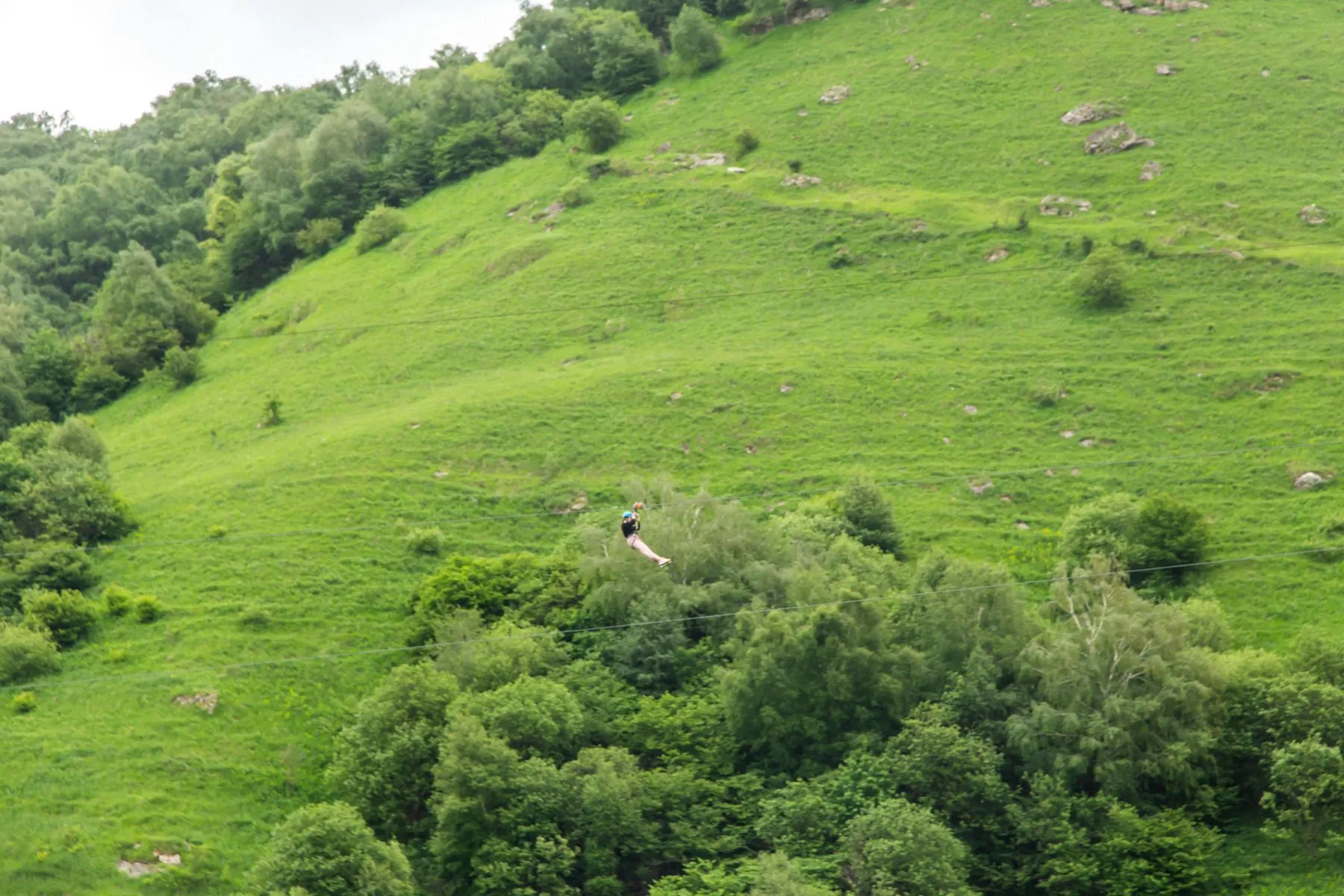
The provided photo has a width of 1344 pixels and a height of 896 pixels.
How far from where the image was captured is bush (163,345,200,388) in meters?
102

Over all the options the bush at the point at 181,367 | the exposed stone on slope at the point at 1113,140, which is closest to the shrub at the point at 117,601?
the bush at the point at 181,367

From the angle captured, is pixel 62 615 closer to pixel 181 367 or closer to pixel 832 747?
pixel 832 747

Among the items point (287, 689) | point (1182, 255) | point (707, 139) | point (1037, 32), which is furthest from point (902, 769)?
point (1037, 32)

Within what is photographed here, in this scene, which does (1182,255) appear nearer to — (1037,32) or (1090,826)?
(1037,32)

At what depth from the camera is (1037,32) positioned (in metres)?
117

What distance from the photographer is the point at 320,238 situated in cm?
12231

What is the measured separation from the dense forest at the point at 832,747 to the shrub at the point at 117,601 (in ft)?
56.1

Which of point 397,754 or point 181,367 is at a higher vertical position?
point 181,367

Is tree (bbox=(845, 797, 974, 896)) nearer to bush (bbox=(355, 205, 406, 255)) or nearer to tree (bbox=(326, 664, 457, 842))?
tree (bbox=(326, 664, 457, 842))

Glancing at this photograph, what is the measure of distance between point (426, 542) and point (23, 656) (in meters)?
19.7

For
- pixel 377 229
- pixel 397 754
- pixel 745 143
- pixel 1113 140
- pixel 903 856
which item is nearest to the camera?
pixel 903 856

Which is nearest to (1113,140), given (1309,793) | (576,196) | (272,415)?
(576,196)

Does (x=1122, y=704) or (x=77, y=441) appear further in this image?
(x=77, y=441)

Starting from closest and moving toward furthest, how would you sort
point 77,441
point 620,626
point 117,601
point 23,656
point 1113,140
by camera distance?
point 620,626
point 23,656
point 117,601
point 77,441
point 1113,140
